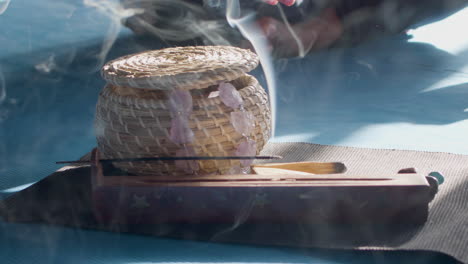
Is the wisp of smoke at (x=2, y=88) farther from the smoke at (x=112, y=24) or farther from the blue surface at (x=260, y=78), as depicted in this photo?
the smoke at (x=112, y=24)

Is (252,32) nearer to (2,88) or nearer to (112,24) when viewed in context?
(2,88)

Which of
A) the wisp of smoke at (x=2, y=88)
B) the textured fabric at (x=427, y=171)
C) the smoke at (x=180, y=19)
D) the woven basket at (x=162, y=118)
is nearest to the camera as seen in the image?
the textured fabric at (x=427, y=171)

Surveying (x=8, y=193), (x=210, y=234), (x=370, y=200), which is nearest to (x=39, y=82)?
(x=8, y=193)

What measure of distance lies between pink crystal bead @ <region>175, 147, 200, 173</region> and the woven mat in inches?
5.4

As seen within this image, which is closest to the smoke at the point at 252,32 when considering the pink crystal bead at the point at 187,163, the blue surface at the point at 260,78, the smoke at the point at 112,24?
the blue surface at the point at 260,78

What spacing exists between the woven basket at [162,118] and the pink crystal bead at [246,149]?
12 millimetres

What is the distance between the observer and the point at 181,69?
1.06 meters

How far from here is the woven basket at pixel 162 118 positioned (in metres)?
1.04

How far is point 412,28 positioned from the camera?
2980 mm

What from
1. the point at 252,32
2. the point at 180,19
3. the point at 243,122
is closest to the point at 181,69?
the point at 243,122

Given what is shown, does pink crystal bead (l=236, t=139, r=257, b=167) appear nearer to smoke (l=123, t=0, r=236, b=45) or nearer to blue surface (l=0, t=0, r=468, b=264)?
blue surface (l=0, t=0, r=468, b=264)

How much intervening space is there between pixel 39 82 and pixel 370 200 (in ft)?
5.80

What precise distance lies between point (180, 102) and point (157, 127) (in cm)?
8

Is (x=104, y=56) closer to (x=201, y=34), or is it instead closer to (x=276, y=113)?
(x=201, y=34)
